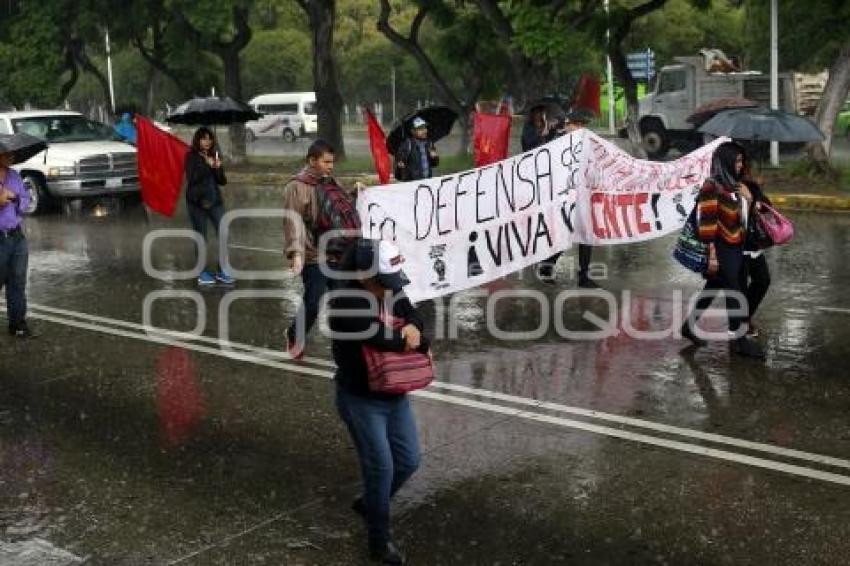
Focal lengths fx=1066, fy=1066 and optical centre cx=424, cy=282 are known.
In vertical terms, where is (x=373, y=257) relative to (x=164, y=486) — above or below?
above

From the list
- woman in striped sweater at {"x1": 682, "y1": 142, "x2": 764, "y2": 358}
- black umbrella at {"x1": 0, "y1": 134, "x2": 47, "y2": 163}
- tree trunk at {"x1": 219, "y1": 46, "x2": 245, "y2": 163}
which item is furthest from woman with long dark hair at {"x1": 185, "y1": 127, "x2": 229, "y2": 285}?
tree trunk at {"x1": 219, "y1": 46, "x2": 245, "y2": 163}

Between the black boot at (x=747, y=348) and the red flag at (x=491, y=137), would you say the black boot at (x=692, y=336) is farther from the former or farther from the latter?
the red flag at (x=491, y=137)

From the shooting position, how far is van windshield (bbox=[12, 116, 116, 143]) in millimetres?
20156

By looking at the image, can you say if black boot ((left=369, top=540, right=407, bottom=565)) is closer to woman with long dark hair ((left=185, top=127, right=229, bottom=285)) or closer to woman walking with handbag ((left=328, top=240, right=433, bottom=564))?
woman walking with handbag ((left=328, top=240, right=433, bottom=564))

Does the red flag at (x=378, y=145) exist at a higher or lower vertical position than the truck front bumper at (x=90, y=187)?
higher

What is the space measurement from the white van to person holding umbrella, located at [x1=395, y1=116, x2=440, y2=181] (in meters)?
42.8

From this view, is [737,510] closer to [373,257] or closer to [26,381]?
[373,257]

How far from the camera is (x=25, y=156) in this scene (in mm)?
9344

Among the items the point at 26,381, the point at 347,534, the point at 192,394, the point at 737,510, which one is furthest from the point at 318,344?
the point at 737,510

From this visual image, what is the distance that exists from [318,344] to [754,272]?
11.5 feet

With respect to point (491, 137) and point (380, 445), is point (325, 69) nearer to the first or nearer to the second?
point (491, 137)

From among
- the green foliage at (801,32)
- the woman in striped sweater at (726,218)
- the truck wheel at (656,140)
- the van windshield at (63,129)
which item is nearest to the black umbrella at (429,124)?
the woman in striped sweater at (726,218)

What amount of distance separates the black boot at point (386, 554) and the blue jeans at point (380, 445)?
0.02 m

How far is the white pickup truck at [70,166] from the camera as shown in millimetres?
19203
